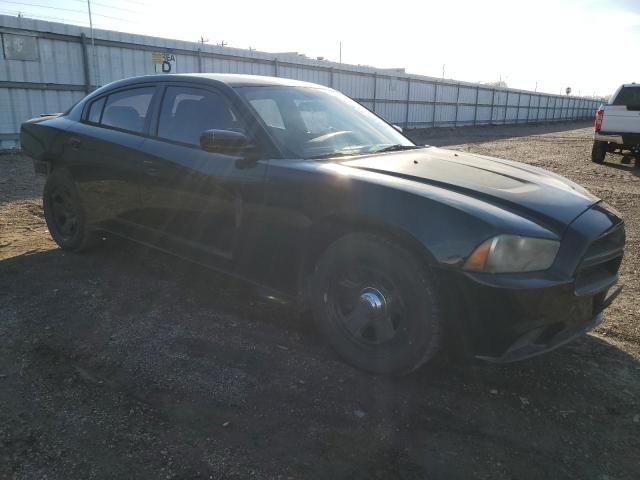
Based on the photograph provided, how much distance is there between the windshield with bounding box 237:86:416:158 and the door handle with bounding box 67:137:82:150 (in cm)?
184

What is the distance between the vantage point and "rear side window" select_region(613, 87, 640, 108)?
463 inches

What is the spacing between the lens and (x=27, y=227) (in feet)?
18.7

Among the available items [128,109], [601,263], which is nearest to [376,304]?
[601,263]

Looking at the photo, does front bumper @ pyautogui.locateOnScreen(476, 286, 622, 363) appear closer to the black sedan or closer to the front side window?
the black sedan

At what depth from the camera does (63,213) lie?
4.71m

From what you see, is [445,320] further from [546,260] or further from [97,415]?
[97,415]

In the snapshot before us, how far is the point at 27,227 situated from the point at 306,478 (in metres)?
5.07

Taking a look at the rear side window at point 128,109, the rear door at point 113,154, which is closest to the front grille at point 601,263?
the rear door at point 113,154


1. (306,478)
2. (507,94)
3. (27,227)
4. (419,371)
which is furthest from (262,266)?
(507,94)

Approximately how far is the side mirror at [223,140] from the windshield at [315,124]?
24 centimetres

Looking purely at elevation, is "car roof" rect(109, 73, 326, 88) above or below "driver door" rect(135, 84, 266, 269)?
above

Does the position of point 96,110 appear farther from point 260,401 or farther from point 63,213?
point 260,401

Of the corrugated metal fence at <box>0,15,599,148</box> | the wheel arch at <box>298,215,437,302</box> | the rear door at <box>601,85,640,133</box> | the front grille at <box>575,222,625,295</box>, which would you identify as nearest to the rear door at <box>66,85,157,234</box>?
the wheel arch at <box>298,215,437,302</box>

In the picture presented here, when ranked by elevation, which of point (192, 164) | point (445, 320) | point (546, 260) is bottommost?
point (445, 320)
